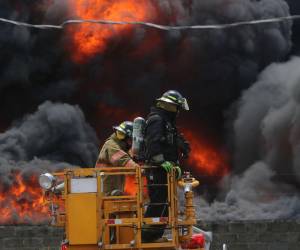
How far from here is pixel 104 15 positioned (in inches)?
858

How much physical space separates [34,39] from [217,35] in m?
4.49

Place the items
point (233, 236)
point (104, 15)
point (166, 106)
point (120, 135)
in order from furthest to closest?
point (104, 15), point (233, 236), point (120, 135), point (166, 106)

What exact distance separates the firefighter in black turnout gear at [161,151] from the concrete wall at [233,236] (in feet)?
22.0

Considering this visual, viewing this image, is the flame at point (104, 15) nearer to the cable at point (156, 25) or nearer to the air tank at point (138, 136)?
the cable at point (156, 25)

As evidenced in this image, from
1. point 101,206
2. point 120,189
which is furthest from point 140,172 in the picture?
point 120,189

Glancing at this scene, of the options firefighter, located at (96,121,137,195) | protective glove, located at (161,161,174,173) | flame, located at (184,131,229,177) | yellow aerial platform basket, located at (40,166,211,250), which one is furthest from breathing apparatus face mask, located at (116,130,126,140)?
flame, located at (184,131,229,177)

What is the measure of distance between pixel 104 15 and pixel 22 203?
197 inches

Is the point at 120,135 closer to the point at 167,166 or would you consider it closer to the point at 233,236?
the point at 167,166

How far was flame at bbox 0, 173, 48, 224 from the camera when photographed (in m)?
21.0

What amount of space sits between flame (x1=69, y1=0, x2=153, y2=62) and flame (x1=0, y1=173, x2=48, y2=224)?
3.49 meters

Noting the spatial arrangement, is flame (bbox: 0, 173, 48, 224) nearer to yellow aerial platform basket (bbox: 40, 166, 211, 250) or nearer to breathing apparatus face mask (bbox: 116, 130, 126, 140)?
breathing apparatus face mask (bbox: 116, 130, 126, 140)

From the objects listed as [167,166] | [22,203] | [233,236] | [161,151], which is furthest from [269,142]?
[167,166]

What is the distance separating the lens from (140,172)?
989 cm

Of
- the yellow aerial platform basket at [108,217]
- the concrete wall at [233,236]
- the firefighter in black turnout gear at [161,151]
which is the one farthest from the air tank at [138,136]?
the concrete wall at [233,236]
